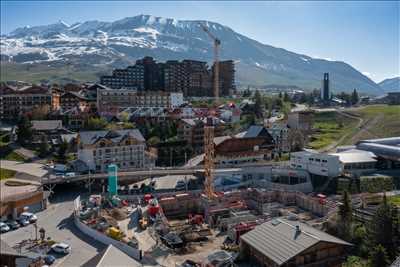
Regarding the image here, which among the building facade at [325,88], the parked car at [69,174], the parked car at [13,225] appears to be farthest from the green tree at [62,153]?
the building facade at [325,88]

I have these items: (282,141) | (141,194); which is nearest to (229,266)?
(141,194)

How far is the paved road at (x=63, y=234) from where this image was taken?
23.6 meters

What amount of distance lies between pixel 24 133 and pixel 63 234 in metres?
26.0

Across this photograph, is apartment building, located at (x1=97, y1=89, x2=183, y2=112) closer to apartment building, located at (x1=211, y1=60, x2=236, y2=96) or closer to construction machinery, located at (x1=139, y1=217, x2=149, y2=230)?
apartment building, located at (x1=211, y1=60, x2=236, y2=96)

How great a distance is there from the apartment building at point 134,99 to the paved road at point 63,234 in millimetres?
35625

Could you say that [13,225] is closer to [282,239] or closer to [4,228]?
[4,228]

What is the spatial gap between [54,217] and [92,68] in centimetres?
16414

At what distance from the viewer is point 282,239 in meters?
21.3

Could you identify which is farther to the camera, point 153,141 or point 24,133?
point 153,141

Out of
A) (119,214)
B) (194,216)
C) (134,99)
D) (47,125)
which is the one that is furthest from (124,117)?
(194,216)

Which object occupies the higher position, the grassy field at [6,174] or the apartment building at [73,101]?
the apartment building at [73,101]

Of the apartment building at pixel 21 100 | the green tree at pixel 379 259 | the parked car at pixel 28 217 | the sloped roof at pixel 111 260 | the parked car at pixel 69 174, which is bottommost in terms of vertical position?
the parked car at pixel 28 217

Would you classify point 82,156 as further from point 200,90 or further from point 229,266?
point 200,90

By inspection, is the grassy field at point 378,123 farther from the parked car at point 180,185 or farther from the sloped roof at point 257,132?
the parked car at point 180,185
